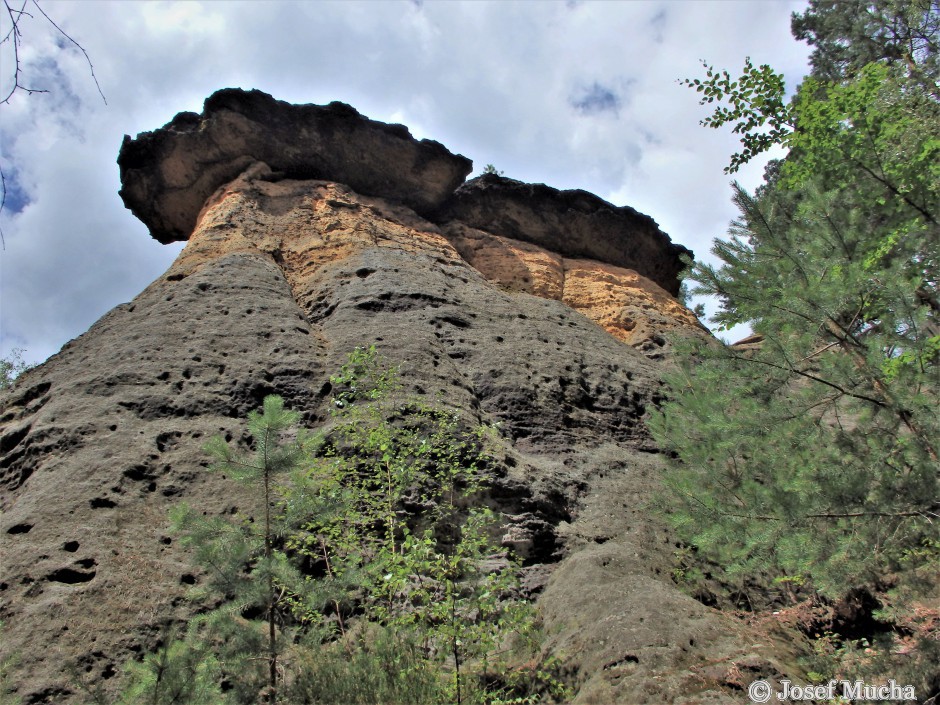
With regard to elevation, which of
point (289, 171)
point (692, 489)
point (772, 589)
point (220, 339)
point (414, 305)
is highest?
point (289, 171)

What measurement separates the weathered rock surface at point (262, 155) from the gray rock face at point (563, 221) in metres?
1.02

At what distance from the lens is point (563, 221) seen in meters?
18.5

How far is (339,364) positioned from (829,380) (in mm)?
6565

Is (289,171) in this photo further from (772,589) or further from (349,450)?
(772,589)

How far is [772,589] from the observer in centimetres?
762

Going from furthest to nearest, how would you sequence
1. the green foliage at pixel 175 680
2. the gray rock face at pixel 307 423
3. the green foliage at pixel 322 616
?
the gray rock face at pixel 307 423, the green foliage at pixel 322 616, the green foliage at pixel 175 680

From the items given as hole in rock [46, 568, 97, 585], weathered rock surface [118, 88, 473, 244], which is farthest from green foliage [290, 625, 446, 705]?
weathered rock surface [118, 88, 473, 244]

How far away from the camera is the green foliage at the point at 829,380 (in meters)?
5.01

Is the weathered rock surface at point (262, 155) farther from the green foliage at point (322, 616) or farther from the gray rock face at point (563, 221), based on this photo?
the green foliage at point (322, 616)

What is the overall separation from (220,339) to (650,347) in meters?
8.57

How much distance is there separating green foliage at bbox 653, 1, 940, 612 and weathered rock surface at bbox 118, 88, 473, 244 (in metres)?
10.9

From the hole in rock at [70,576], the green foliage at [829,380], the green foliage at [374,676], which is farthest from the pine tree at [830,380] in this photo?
the hole in rock at [70,576]

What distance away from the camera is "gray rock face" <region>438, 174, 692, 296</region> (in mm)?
18109

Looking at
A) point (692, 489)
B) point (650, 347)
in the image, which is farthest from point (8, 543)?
point (650, 347)
